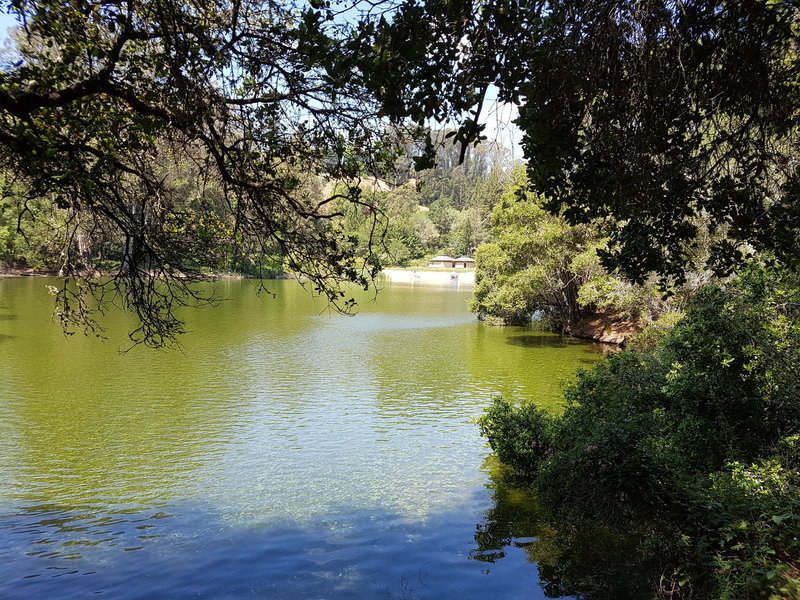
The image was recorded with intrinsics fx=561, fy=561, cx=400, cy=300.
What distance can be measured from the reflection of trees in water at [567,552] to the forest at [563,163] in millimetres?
40

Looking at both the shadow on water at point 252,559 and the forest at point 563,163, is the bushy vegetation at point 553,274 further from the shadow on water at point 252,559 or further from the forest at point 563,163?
the shadow on water at point 252,559

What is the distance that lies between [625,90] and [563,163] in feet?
2.47

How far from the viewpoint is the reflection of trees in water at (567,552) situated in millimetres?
5793

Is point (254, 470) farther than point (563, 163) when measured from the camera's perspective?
Yes

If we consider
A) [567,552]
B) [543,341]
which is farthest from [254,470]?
[543,341]

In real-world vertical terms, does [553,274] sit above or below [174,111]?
below

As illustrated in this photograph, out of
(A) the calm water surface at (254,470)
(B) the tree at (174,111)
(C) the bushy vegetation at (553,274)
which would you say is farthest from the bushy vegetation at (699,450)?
(C) the bushy vegetation at (553,274)

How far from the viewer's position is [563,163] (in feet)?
13.3

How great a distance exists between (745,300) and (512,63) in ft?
18.1

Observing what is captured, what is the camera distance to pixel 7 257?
47250mm

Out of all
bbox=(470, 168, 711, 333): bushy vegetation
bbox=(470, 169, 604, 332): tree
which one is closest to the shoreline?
bbox=(470, 168, 711, 333): bushy vegetation

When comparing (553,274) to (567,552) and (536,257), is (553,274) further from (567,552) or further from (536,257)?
(567,552)

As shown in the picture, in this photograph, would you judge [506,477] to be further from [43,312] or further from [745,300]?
[43,312]

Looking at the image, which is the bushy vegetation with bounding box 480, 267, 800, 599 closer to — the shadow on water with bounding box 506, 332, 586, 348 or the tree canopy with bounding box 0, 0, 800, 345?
the tree canopy with bounding box 0, 0, 800, 345
